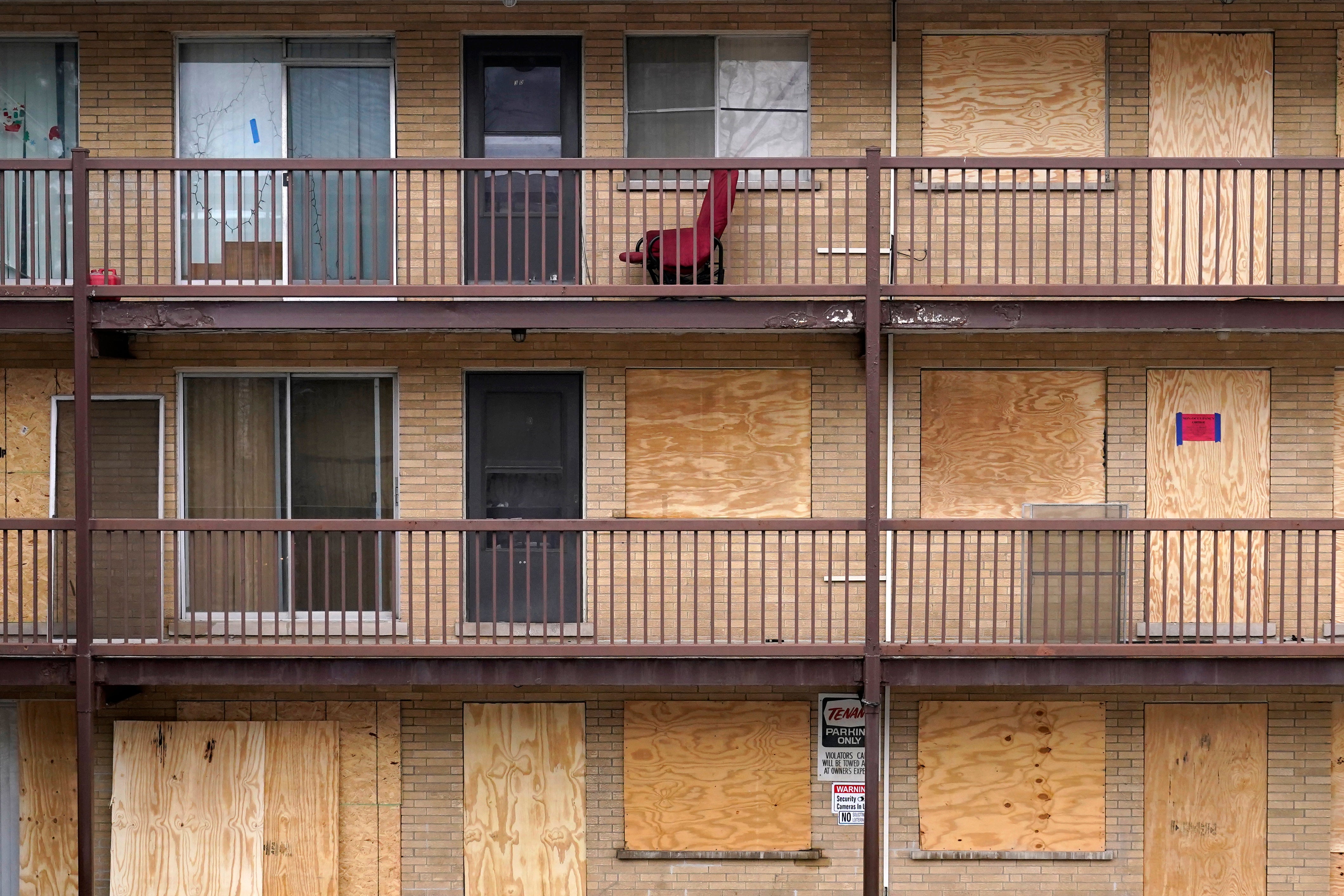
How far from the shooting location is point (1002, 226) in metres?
8.60

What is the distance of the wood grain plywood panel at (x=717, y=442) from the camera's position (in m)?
8.57

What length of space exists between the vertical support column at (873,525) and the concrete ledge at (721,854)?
0.85 meters

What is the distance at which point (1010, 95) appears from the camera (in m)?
8.66

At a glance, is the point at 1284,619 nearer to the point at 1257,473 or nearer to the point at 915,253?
the point at 1257,473

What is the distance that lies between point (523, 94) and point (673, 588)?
14.7 ft

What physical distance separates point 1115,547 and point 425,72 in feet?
23.3

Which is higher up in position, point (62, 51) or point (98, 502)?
point (62, 51)

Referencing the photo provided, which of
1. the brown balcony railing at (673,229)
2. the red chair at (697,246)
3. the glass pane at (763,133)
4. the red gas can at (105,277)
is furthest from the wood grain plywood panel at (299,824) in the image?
the glass pane at (763,133)

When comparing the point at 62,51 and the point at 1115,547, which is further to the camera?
the point at 62,51

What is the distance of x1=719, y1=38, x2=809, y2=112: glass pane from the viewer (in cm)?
876

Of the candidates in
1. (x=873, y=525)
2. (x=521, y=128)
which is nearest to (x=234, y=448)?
(x=521, y=128)

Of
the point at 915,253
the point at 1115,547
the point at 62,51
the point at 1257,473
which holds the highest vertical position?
the point at 62,51

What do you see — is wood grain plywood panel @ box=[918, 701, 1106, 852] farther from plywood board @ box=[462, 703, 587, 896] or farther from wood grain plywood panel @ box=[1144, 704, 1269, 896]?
plywood board @ box=[462, 703, 587, 896]

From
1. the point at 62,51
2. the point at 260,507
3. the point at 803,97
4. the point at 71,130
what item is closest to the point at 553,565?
the point at 260,507
